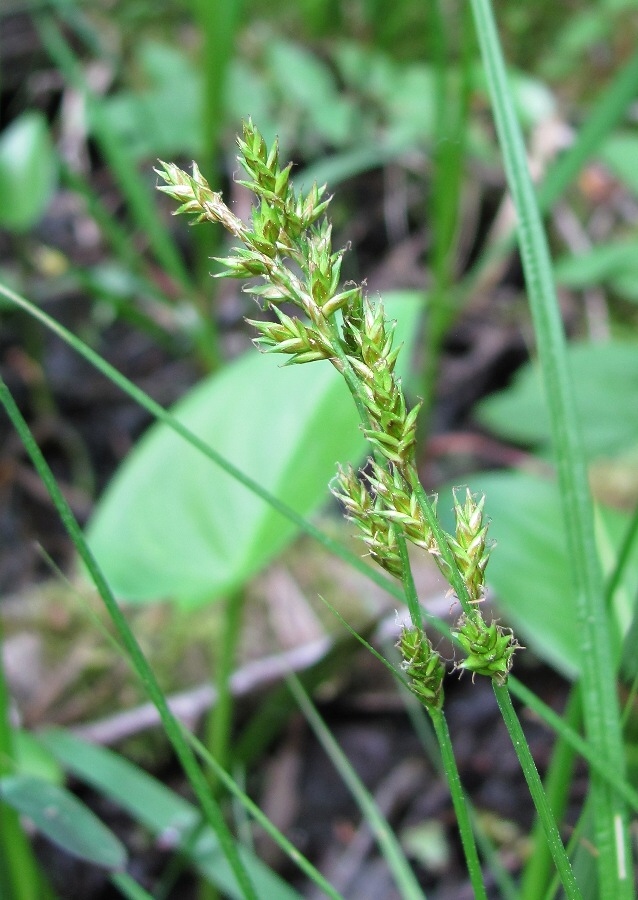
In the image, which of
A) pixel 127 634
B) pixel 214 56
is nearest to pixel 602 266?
pixel 214 56

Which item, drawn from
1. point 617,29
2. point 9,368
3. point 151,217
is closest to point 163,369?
point 9,368

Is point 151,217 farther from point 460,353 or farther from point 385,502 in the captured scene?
point 385,502

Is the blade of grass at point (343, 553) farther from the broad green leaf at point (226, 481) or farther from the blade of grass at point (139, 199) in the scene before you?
the blade of grass at point (139, 199)

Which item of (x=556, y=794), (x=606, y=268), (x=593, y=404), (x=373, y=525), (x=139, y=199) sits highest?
(x=606, y=268)

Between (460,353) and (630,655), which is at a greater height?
(460,353)

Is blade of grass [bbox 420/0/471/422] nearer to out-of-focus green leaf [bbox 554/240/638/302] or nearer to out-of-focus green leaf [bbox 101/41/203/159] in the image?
out-of-focus green leaf [bbox 554/240/638/302]

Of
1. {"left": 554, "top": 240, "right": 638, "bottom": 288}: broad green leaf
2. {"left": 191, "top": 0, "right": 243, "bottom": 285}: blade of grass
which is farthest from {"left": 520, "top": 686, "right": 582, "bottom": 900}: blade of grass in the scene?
{"left": 554, "top": 240, "right": 638, "bottom": 288}: broad green leaf

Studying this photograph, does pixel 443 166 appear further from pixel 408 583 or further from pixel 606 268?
pixel 408 583
